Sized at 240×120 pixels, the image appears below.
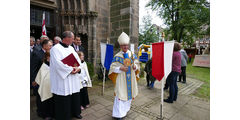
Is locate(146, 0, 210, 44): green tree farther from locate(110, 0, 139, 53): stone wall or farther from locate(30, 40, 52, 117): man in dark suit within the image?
locate(30, 40, 52, 117): man in dark suit

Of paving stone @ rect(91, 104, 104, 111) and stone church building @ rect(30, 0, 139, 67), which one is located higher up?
stone church building @ rect(30, 0, 139, 67)

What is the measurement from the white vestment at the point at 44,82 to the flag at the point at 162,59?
7.99 ft

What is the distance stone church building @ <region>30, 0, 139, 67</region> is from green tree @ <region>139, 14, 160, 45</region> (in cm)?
1785

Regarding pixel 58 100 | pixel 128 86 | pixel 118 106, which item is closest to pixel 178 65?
pixel 128 86

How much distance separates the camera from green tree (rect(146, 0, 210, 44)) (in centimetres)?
1035

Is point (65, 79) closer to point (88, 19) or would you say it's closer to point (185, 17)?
point (88, 19)

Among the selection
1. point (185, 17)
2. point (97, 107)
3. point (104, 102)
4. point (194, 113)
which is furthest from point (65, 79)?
point (185, 17)

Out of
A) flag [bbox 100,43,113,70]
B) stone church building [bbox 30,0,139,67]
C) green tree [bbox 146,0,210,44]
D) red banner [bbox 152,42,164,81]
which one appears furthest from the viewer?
green tree [bbox 146,0,210,44]

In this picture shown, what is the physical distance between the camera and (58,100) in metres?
2.47

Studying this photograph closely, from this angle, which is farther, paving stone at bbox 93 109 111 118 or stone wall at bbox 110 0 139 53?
stone wall at bbox 110 0 139 53

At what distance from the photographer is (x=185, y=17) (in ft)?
38.3

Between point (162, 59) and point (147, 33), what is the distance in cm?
2163

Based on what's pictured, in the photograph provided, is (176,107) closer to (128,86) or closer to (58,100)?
(128,86)

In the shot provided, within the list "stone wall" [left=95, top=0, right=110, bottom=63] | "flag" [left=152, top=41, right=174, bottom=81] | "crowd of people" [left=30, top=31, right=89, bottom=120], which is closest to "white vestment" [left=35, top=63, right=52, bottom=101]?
"crowd of people" [left=30, top=31, right=89, bottom=120]
